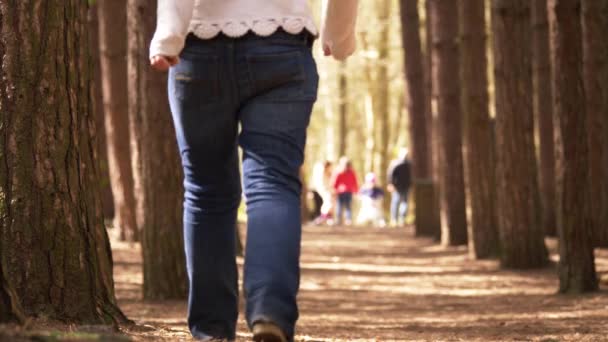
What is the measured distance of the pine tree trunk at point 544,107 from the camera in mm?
17703

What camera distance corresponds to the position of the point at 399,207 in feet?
104

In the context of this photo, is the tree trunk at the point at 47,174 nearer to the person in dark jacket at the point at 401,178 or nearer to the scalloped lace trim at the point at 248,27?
the scalloped lace trim at the point at 248,27

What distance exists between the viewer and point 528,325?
339 inches

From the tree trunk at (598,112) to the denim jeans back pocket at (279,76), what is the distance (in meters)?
10.5

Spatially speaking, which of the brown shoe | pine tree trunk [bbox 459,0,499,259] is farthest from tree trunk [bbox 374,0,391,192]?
the brown shoe

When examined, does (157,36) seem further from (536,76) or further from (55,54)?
(536,76)

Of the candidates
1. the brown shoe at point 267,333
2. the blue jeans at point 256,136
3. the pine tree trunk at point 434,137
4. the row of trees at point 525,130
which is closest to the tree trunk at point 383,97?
the pine tree trunk at point 434,137

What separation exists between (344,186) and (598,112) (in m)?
17.2

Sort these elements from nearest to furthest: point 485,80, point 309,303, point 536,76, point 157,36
Answer: point 157,36
point 309,303
point 485,80
point 536,76

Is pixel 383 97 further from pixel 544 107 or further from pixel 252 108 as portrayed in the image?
pixel 252 108

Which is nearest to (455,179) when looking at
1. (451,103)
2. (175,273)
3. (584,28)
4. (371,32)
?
(451,103)

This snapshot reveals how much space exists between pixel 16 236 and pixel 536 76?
45.0 ft

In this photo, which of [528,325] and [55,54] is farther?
[528,325]

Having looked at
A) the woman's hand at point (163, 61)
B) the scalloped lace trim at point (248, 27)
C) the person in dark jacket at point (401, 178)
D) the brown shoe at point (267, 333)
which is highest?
the scalloped lace trim at point (248, 27)
